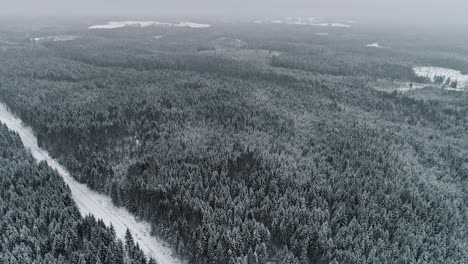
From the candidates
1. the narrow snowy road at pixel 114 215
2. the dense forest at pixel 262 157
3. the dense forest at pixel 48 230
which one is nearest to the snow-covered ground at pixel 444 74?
the dense forest at pixel 262 157

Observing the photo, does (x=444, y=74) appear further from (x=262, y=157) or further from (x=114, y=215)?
(x=114, y=215)

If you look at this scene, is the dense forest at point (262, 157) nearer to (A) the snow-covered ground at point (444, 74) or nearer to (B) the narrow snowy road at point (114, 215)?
(B) the narrow snowy road at point (114, 215)

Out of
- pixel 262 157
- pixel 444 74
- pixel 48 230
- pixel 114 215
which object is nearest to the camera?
pixel 48 230

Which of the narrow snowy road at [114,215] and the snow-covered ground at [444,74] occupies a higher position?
the snow-covered ground at [444,74]

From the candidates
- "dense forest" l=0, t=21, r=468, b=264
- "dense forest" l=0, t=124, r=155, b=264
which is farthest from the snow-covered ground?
"dense forest" l=0, t=124, r=155, b=264

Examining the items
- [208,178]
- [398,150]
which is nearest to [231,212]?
[208,178]

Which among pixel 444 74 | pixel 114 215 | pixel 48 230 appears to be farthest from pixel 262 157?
pixel 444 74
